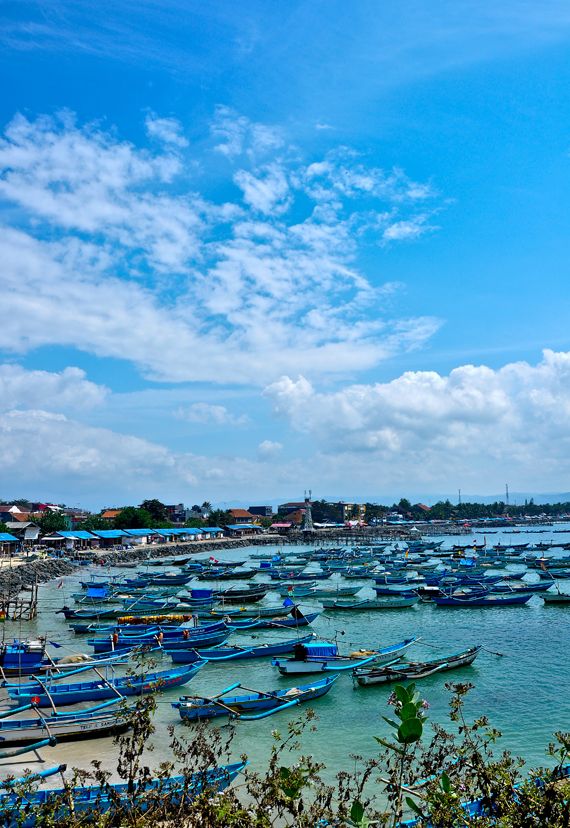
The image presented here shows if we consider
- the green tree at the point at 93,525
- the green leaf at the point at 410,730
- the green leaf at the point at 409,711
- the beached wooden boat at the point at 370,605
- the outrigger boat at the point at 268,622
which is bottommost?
the beached wooden boat at the point at 370,605

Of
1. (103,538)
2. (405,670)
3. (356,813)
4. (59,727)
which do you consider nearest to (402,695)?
(356,813)

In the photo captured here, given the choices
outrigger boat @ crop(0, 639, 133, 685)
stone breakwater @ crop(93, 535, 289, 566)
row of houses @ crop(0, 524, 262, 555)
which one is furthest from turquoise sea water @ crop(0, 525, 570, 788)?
stone breakwater @ crop(93, 535, 289, 566)

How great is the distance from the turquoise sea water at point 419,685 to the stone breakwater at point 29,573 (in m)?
7.13

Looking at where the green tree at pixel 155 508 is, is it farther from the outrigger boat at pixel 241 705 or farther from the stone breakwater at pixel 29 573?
the outrigger boat at pixel 241 705

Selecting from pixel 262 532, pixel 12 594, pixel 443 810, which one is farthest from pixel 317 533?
pixel 443 810

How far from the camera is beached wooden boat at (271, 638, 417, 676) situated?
20.9 metres

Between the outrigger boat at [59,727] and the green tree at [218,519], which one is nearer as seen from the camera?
the outrigger boat at [59,727]

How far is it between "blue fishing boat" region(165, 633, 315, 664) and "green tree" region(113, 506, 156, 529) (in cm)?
6336

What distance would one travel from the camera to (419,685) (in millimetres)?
20031

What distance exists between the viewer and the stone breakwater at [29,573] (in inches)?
1682

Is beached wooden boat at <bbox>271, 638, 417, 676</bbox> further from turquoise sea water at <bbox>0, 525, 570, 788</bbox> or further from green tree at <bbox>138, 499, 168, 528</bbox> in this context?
green tree at <bbox>138, 499, 168, 528</bbox>

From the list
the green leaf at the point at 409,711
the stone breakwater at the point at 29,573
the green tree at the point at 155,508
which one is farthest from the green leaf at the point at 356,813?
the green tree at the point at 155,508

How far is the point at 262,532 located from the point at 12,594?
72188 millimetres

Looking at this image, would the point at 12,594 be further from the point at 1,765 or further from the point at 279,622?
the point at 1,765
